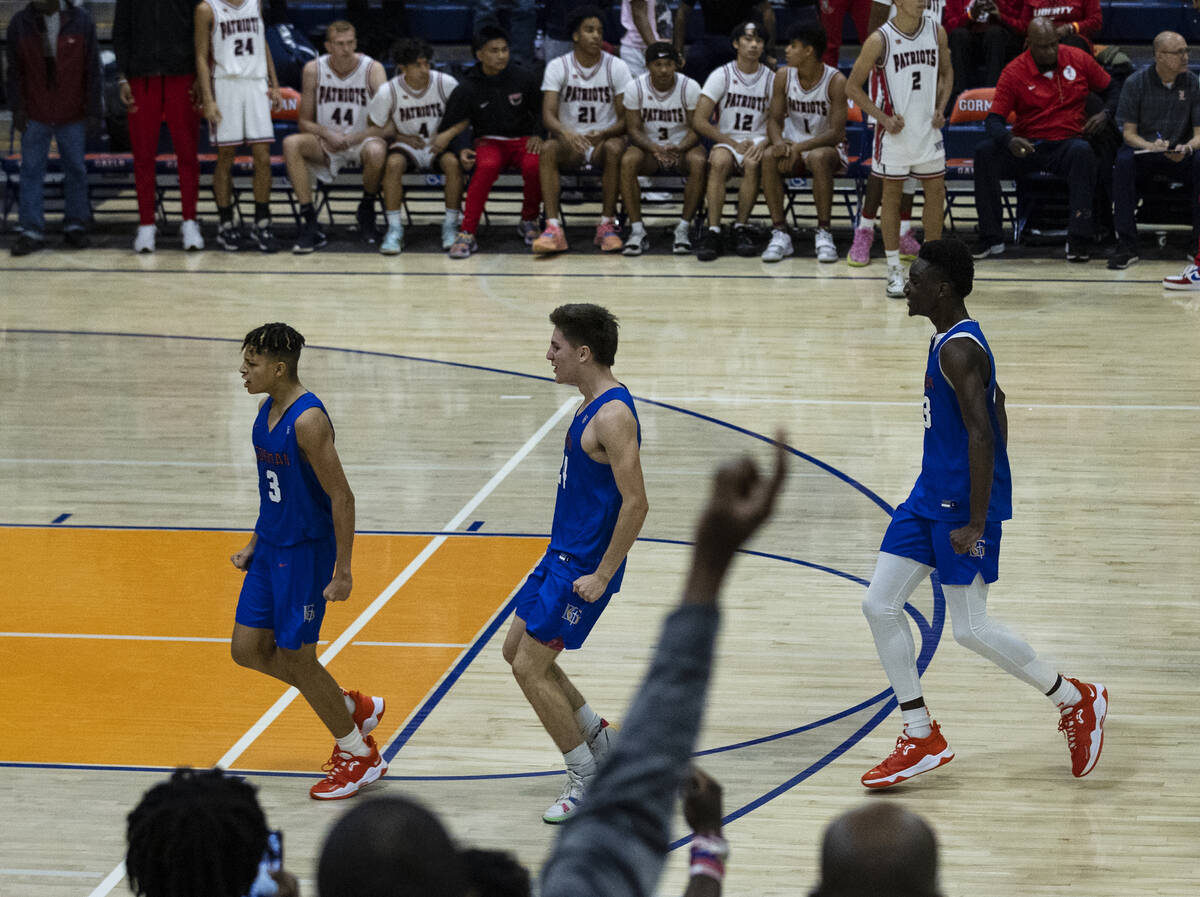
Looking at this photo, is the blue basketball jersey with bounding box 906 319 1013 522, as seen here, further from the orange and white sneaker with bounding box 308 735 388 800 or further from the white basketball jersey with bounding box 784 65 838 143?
the white basketball jersey with bounding box 784 65 838 143

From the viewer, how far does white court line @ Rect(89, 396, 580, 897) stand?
18.2 feet

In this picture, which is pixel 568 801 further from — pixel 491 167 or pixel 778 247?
pixel 491 167

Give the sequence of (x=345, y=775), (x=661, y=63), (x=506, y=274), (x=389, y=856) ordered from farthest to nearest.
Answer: (x=661, y=63), (x=506, y=274), (x=345, y=775), (x=389, y=856)

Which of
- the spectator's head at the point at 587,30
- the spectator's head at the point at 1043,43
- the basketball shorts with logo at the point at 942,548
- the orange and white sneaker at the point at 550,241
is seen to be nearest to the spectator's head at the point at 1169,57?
the spectator's head at the point at 1043,43

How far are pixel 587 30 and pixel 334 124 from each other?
7.90 feet

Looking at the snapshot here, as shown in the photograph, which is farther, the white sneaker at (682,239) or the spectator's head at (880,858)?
the white sneaker at (682,239)

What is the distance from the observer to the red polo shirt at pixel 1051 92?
13016mm

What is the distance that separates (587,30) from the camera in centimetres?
1362

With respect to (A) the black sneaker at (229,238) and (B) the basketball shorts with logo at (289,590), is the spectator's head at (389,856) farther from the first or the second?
(A) the black sneaker at (229,238)

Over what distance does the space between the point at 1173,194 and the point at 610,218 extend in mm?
4658

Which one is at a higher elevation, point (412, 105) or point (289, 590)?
point (412, 105)

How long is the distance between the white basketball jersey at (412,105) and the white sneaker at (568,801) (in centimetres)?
980

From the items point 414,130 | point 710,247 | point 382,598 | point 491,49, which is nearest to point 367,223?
point 414,130

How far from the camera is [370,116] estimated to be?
1407 centimetres
